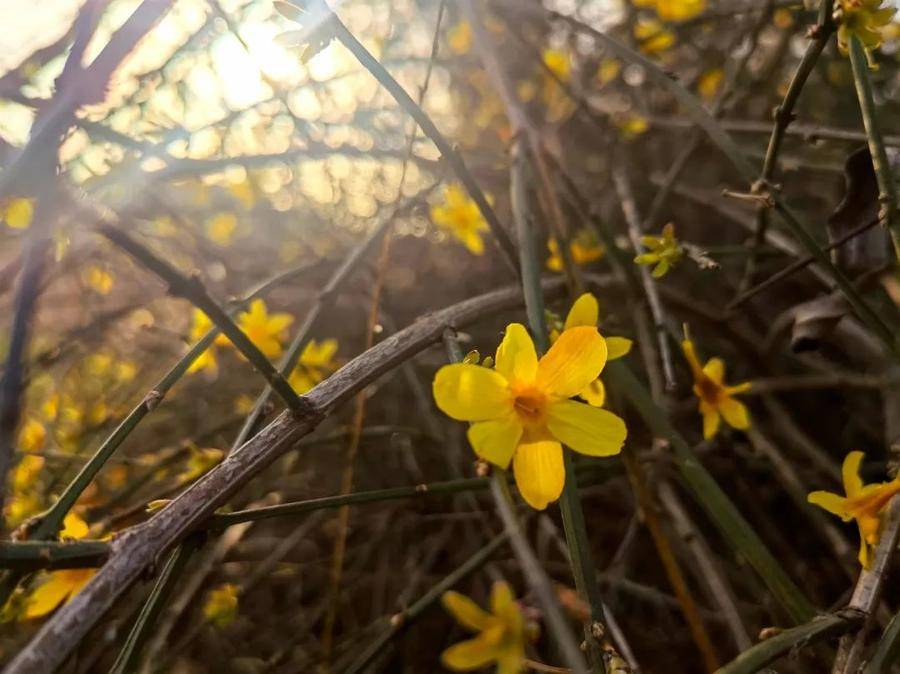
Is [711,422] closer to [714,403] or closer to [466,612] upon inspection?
[714,403]

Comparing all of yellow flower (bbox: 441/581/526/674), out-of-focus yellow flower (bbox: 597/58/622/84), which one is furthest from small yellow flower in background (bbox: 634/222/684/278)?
out-of-focus yellow flower (bbox: 597/58/622/84)

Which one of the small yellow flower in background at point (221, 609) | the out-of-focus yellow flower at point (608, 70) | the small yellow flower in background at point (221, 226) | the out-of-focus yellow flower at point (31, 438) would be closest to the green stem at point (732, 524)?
the small yellow flower in background at point (221, 609)

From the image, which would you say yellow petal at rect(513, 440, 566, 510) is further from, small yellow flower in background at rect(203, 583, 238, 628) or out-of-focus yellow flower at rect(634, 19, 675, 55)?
out-of-focus yellow flower at rect(634, 19, 675, 55)

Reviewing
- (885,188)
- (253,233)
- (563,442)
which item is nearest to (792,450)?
(885,188)

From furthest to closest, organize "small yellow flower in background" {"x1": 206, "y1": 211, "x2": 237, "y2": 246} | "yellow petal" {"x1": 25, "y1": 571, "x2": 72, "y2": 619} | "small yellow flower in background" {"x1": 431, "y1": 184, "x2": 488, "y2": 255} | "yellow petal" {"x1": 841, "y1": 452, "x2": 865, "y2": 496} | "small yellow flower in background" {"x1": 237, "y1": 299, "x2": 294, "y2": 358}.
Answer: "small yellow flower in background" {"x1": 206, "y1": 211, "x2": 237, "y2": 246}, "small yellow flower in background" {"x1": 431, "y1": 184, "x2": 488, "y2": 255}, "small yellow flower in background" {"x1": 237, "y1": 299, "x2": 294, "y2": 358}, "yellow petal" {"x1": 25, "y1": 571, "x2": 72, "y2": 619}, "yellow petal" {"x1": 841, "y1": 452, "x2": 865, "y2": 496}

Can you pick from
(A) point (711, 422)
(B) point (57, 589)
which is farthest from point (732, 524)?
(B) point (57, 589)
